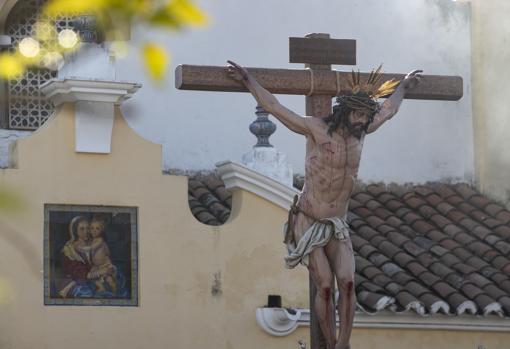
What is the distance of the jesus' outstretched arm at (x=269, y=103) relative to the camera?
338 inches

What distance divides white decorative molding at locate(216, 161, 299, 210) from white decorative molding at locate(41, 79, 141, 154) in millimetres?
1041

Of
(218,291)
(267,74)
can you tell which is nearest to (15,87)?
(218,291)

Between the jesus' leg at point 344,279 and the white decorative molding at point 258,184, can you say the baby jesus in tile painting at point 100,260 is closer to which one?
the white decorative molding at point 258,184

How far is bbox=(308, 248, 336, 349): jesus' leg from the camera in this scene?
847cm

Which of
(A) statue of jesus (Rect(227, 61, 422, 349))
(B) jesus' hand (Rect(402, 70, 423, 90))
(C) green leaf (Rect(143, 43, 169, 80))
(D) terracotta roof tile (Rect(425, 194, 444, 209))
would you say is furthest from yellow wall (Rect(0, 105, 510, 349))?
(C) green leaf (Rect(143, 43, 169, 80))

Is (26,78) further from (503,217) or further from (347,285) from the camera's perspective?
(347,285)

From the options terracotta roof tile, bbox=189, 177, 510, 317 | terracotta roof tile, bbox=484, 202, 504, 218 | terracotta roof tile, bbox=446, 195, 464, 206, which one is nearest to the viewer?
terracotta roof tile, bbox=189, 177, 510, 317

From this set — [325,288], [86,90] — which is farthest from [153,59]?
[86,90]

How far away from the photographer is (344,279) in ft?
27.8

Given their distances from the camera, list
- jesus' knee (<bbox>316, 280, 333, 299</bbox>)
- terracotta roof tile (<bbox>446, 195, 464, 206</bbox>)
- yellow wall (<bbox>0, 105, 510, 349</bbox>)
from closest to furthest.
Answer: jesus' knee (<bbox>316, 280, 333, 299</bbox>)
yellow wall (<bbox>0, 105, 510, 349</bbox>)
terracotta roof tile (<bbox>446, 195, 464, 206</bbox>)

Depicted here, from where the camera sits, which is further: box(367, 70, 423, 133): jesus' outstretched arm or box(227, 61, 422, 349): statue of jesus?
box(367, 70, 423, 133): jesus' outstretched arm

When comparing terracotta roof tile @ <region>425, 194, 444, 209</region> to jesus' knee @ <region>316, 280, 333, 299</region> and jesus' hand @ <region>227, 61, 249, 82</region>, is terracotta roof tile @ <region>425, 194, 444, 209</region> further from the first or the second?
jesus' knee @ <region>316, 280, 333, 299</region>

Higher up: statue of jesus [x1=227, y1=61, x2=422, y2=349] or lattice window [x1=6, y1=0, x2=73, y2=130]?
lattice window [x1=6, y1=0, x2=73, y2=130]

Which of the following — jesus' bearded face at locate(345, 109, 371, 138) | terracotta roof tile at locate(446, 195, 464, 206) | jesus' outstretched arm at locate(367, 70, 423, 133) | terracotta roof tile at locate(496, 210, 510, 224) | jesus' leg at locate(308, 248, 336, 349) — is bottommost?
jesus' leg at locate(308, 248, 336, 349)
